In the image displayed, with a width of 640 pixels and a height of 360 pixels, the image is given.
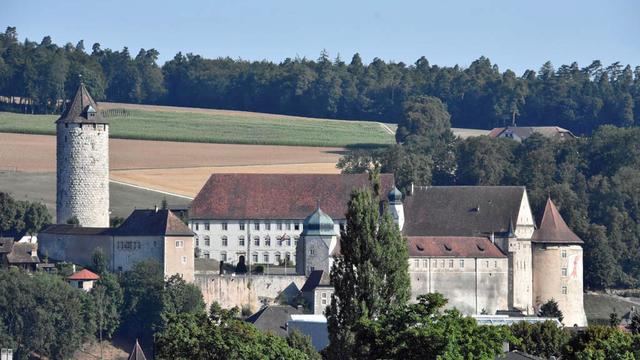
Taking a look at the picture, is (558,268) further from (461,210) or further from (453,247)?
(461,210)

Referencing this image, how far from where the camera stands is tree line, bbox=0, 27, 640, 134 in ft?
575

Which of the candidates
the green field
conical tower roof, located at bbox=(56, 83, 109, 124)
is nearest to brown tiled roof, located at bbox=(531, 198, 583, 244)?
conical tower roof, located at bbox=(56, 83, 109, 124)

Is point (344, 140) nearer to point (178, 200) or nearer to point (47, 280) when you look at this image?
point (178, 200)

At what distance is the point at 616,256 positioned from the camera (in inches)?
5094

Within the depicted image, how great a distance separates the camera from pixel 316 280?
10981cm

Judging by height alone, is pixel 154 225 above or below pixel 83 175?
below

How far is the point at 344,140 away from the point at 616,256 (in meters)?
30.1

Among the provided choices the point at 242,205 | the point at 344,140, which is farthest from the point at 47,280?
the point at 344,140

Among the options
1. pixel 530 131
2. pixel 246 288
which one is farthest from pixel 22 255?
pixel 530 131

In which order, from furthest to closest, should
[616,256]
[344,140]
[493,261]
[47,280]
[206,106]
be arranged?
1. [206,106]
2. [344,140]
3. [616,256]
4. [493,261]
5. [47,280]

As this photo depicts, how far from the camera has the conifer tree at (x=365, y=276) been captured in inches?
2751

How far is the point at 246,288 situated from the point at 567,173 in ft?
111

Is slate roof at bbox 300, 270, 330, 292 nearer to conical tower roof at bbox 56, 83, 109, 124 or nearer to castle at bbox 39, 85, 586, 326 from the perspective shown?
castle at bbox 39, 85, 586, 326

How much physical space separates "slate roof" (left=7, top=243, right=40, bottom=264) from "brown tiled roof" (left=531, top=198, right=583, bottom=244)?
22.6m
